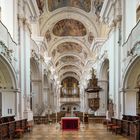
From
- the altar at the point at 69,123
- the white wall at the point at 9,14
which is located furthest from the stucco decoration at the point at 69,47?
the white wall at the point at 9,14

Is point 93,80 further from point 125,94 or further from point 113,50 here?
point 125,94

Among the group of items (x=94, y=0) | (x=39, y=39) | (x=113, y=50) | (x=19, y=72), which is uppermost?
(x=94, y=0)

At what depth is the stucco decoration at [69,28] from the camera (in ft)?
98.3

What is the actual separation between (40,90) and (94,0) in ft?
27.9

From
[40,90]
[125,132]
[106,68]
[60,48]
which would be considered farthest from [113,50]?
[60,48]

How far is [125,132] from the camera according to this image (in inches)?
A: 560

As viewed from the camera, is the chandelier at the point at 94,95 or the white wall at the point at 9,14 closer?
the white wall at the point at 9,14

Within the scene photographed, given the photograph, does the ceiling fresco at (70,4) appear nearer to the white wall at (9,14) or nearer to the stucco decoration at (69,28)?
the stucco decoration at (69,28)

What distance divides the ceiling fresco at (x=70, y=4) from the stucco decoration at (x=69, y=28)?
3.22 metres

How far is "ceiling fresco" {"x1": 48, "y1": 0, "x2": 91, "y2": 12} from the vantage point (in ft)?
83.9

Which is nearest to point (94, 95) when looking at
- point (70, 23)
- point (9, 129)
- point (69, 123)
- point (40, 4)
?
point (69, 123)

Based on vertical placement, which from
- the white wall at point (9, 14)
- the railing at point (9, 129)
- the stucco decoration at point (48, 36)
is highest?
the stucco decoration at point (48, 36)

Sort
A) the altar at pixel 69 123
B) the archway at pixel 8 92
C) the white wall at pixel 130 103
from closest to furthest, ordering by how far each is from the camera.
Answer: the archway at pixel 8 92 < the white wall at pixel 130 103 < the altar at pixel 69 123

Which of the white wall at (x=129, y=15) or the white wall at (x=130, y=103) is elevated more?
the white wall at (x=129, y=15)
